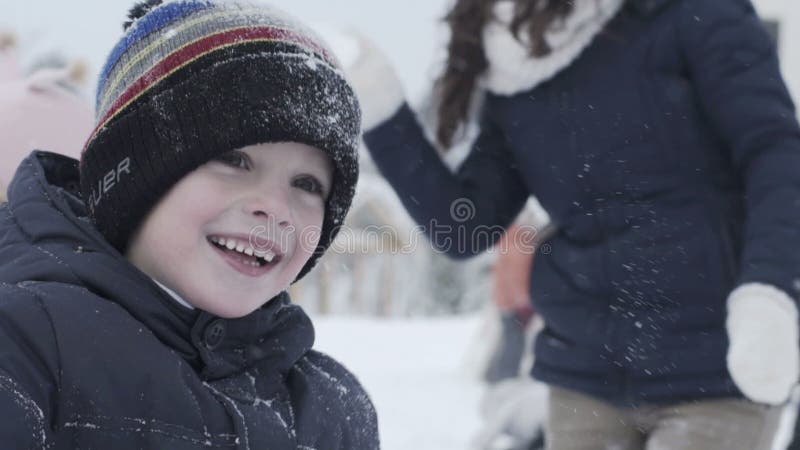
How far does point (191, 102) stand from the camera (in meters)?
1.57

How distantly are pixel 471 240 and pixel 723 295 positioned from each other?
0.68 meters

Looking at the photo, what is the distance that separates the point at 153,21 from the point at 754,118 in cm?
121

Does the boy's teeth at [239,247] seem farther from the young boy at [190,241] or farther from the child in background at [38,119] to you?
the child in background at [38,119]

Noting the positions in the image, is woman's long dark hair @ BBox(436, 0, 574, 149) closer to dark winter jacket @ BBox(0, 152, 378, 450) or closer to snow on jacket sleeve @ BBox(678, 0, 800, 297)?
snow on jacket sleeve @ BBox(678, 0, 800, 297)

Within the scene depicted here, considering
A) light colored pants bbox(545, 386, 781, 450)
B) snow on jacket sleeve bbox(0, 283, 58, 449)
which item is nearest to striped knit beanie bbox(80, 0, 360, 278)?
snow on jacket sleeve bbox(0, 283, 58, 449)

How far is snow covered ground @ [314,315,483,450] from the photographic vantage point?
16.2 ft

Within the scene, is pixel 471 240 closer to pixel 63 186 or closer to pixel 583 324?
pixel 583 324

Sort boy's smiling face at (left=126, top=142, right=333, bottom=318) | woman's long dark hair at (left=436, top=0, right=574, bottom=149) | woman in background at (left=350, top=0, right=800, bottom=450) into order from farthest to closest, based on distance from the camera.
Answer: woman's long dark hair at (left=436, top=0, right=574, bottom=149) → woman in background at (left=350, top=0, right=800, bottom=450) → boy's smiling face at (left=126, top=142, right=333, bottom=318)

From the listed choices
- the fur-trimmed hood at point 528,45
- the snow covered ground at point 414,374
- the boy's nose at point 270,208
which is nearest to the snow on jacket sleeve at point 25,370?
the boy's nose at point 270,208

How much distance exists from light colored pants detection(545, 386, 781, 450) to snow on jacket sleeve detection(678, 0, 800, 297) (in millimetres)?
281

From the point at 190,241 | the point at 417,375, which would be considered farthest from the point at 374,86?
the point at 417,375

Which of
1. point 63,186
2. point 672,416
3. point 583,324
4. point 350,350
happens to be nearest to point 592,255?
point 583,324

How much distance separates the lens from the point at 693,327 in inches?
82.0

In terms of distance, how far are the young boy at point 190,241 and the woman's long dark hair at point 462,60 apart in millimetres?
805
